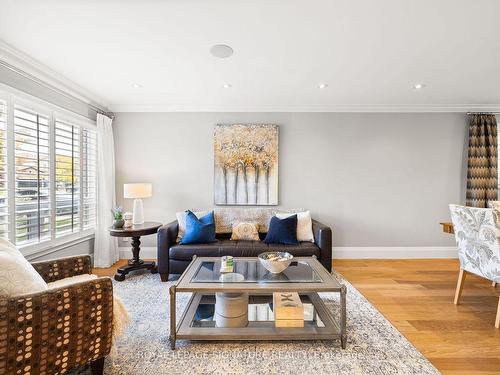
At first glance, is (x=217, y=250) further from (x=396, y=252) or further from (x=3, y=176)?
(x=396, y=252)

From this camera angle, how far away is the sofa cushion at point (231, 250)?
3.31 metres

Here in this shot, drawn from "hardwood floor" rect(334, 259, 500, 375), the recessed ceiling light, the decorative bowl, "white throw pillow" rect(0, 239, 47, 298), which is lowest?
"hardwood floor" rect(334, 259, 500, 375)

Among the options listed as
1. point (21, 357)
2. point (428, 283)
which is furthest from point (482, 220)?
point (21, 357)

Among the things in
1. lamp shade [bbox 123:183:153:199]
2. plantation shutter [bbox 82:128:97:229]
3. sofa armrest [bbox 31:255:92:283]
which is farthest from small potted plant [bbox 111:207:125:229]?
sofa armrest [bbox 31:255:92:283]

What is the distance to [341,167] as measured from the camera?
4.30 m

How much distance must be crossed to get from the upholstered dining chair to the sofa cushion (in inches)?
57.2

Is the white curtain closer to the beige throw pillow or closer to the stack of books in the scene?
the beige throw pillow

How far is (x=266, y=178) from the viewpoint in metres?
4.21

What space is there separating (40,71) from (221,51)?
1949mm

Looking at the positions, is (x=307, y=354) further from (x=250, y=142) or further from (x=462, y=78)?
(x=462, y=78)

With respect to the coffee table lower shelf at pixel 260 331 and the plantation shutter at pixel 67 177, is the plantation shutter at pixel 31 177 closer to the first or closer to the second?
the plantation shutter at pixel 67 177

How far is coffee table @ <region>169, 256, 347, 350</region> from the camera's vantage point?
1.99m

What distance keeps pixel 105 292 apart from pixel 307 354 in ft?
4.72

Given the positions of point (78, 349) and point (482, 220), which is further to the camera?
point (482, 220)
